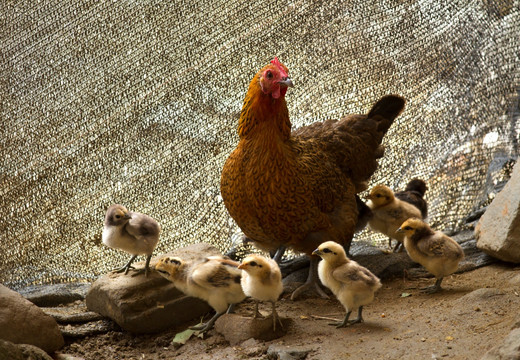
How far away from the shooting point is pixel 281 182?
3416 mm

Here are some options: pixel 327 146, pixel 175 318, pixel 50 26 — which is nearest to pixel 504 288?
pixel 327 146

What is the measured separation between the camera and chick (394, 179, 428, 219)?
4.31 metres

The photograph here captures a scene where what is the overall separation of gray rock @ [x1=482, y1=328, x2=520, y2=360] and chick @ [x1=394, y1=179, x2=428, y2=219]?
2.16 metres

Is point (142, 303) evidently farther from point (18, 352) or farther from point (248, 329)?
point (18, 352)

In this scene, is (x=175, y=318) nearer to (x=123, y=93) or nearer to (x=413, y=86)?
(x=123, y=93)

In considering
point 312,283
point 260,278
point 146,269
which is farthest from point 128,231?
point 312,283

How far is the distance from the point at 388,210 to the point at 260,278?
143 cm

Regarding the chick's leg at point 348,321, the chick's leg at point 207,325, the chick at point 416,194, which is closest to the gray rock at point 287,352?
the chick's leg at point 348,321

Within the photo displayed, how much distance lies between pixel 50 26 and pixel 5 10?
307 mm

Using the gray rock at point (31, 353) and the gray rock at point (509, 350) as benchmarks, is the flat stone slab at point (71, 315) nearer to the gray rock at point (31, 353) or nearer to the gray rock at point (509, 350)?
the gray rock at point (31, 353)

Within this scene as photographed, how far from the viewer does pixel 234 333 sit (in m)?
3.15

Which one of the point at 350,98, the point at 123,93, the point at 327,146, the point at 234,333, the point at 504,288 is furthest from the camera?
the point at 350,98

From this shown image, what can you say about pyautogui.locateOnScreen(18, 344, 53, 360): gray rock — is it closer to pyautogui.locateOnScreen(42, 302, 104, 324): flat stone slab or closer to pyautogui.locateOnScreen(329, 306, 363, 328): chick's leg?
pyautogui.locateOnScreen(42, 302, 104, 324): flat stone slab

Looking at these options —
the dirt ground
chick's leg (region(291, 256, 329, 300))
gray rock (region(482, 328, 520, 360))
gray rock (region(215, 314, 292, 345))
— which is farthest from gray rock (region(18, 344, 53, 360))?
gray rock (region(482, 328, 520, 360))
